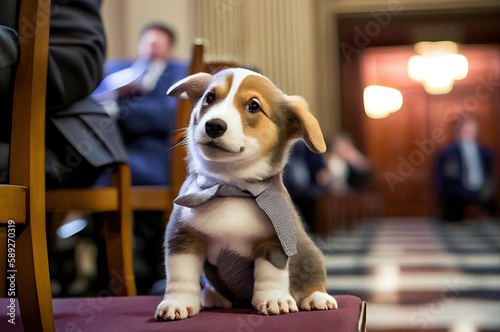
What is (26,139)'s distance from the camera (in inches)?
57.8

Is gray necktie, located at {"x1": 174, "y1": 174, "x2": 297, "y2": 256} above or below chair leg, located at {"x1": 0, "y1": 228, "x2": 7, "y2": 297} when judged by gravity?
above

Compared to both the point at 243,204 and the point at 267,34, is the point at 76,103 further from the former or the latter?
the point at 267,34

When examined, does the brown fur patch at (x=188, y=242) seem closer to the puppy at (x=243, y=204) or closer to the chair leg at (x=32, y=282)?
the puppy at (x=243, y=204)

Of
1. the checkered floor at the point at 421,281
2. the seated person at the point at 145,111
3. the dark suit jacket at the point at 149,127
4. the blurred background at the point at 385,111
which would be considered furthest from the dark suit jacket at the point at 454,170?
the dark suit jacket at the point at 149,127

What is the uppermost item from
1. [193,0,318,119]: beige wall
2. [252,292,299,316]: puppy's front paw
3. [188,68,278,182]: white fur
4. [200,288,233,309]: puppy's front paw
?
[193,0,318,119]: beige wall

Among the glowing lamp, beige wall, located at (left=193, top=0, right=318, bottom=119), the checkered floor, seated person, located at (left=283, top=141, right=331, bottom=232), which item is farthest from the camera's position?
the glowing lamp

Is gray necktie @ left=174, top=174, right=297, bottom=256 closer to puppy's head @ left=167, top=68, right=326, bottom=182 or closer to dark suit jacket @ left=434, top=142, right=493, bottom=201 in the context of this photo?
puppy's head @ left=167, top=68, right=326, bottom=182

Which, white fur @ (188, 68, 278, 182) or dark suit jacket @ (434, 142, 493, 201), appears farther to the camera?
dark suit jacket @ (434, 142, 493, 201)

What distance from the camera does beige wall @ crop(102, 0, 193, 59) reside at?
7.74 m

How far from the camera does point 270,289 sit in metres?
1.41

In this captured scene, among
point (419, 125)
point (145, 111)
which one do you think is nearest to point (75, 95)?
point (145, 111)

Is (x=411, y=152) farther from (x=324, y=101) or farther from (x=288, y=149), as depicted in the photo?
(x=288, y=149)

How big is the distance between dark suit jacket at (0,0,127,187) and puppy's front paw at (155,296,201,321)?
736mm

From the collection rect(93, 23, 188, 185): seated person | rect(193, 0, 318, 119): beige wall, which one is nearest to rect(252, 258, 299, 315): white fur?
rect(93, 23, 188, 185): seated person
